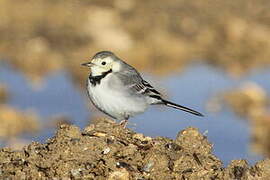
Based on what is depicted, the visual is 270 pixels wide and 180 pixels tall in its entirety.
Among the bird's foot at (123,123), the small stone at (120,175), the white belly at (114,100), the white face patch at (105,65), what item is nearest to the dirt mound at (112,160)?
the small stone at (120,175)

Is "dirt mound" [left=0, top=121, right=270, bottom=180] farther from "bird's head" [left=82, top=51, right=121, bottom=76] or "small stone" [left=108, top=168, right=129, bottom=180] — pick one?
"bird's head" [left=82, top=51, right=121, bottom=76]

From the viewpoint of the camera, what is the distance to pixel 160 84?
13016mm

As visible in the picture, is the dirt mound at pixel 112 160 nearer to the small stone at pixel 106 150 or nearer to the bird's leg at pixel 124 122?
the small stone at pixel 106 150

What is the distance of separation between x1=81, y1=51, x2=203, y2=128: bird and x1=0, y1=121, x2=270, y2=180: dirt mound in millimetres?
775

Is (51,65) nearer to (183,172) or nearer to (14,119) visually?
(14,119)

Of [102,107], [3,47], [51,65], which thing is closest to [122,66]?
[102,107]

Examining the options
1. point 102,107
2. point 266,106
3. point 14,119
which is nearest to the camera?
point 102,107

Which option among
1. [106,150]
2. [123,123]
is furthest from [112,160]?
[123,123]

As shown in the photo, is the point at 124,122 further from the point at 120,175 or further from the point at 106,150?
the point at 120,175

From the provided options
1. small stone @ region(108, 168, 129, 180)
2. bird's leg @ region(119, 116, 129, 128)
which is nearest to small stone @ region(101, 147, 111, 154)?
small stone @ region(108, 168, 129, 180)

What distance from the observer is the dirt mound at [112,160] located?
5352mm

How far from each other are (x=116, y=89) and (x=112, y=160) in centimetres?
138

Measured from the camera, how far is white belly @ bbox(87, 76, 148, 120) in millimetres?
6668

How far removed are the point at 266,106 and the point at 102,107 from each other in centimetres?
608
